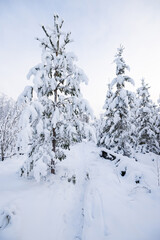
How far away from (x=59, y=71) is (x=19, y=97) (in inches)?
95.8

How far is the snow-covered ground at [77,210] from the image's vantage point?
2924 mm

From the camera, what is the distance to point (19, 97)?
454 centimetres

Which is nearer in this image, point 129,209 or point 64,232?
point 64,232

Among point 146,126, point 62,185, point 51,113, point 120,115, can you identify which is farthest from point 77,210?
point 146,126

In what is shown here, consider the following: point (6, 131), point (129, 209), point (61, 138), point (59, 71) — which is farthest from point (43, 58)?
point (6, 131)

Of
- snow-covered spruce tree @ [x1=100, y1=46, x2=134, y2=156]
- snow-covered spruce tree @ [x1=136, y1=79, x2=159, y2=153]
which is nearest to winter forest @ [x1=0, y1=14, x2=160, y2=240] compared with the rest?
snow-covered spruce tree @ [x1=100, y1=46, x2=134, y2=156]

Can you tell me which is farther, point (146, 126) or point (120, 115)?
A: point (146, 126)

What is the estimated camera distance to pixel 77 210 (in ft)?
13.0

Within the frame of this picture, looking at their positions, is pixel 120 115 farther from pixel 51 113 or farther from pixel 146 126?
pixel 51 113

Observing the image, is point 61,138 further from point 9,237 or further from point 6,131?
point 6,131

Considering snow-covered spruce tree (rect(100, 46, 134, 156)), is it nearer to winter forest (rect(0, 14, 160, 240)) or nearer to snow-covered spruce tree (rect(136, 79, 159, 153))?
winter forest (rect(0, 14, 160, 240))

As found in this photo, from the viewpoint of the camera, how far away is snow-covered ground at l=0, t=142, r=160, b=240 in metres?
2.92

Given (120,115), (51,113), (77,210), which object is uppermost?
(120,115)

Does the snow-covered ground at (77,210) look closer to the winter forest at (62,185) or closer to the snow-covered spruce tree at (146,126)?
the winter forest at (62,185)
